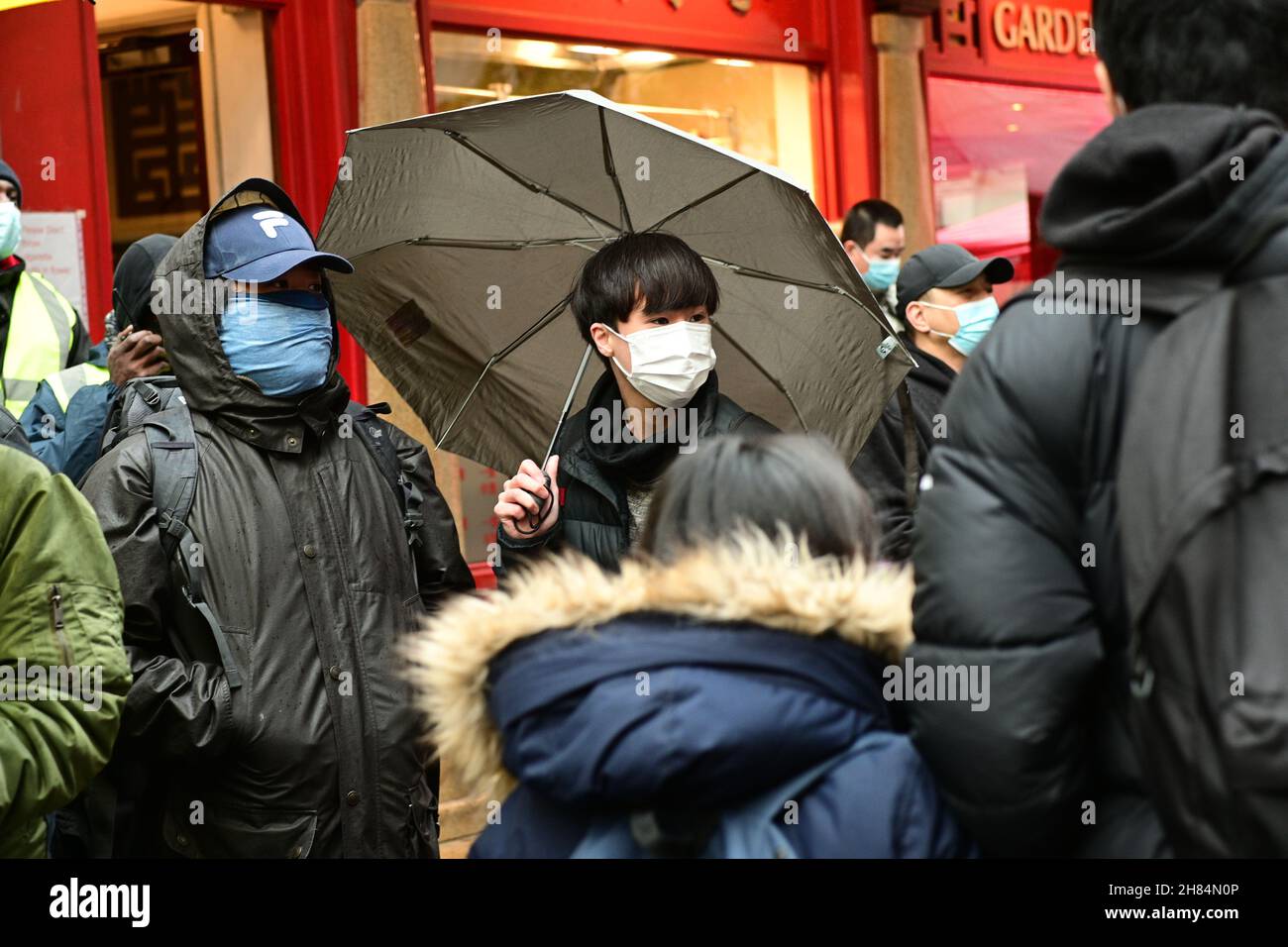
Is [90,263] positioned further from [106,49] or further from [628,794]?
[628,794]

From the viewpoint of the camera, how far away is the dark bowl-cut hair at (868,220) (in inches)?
333

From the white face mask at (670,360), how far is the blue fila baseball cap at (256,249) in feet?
2.51

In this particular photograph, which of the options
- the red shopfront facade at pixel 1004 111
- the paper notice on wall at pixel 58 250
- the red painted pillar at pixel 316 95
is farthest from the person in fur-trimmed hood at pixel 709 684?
the red shopfront facade at pixel 1004 111

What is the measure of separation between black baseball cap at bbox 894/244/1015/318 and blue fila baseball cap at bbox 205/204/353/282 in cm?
275

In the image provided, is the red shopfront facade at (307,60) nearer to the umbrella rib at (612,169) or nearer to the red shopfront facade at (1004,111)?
the red shopfront facade at (1004,111)

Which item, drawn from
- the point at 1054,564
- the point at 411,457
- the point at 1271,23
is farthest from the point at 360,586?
the point at 1271,23

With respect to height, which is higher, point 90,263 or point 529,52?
point 529,52

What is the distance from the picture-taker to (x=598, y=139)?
14.3ft

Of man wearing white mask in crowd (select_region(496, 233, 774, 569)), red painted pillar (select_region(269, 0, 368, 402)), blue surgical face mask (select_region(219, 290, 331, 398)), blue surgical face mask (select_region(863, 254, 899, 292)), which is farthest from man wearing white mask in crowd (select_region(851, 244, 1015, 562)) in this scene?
red painted pillar (select_region(269, 0, 368, 402))

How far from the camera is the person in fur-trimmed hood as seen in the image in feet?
6.83

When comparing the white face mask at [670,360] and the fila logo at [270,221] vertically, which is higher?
the fila logo at [270,221]

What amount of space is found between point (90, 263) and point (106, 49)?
948 mm

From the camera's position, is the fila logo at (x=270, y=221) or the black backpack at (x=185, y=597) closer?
the black backpack at (x=185, y=597)

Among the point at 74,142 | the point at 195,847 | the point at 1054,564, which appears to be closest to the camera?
the point at 1054,564
